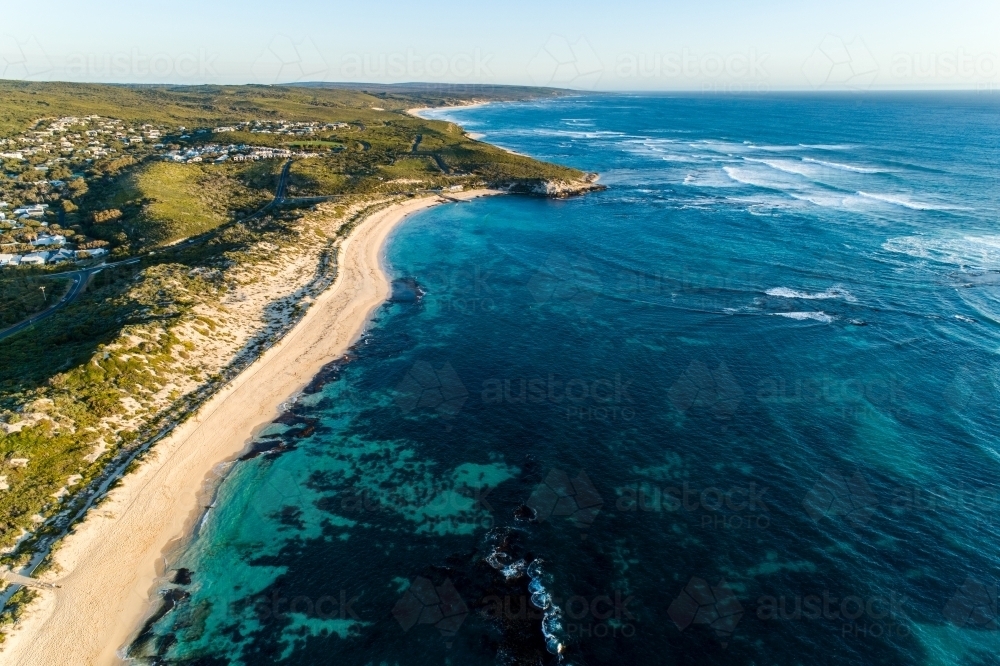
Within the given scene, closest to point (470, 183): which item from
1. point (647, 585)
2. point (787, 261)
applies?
point (787, 261)

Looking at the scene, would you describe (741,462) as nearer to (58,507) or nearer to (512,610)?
(512,610)
